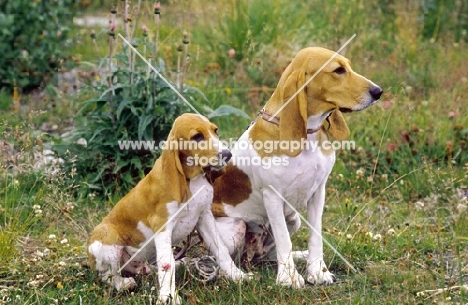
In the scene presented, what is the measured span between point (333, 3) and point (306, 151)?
5.33m

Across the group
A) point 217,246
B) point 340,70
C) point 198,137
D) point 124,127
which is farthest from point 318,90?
point 124,127

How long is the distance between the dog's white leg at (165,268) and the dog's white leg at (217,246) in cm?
28

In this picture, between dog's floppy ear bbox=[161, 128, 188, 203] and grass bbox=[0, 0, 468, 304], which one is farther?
grass bbox=[0, 0, 468, 304]

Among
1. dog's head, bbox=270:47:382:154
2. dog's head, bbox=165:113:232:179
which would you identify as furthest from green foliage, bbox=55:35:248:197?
dog's head, bbox=270:47:382:154

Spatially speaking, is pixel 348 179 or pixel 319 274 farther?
pixel 348 179

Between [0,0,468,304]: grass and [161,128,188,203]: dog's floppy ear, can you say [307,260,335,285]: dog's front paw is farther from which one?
[161,128,188,203]: dog's floppy ear

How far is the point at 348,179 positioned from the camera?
20.9ft

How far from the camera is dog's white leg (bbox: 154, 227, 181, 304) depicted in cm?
416

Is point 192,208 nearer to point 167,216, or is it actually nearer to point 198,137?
point 167,216

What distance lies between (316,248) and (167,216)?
3.17ft

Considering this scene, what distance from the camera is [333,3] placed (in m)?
9.34

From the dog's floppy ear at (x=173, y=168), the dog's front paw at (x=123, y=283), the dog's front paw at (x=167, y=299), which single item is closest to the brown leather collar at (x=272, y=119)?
the dog's floppy ear at (x=173, y=168)

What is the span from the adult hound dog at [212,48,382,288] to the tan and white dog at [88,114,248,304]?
11.3 inches

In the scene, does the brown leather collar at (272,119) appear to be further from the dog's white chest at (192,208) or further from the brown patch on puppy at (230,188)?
the dog's white chest at (192,208)
